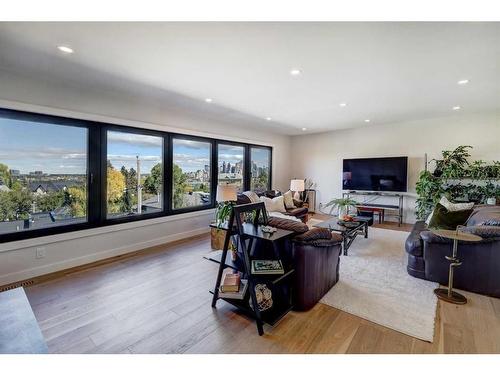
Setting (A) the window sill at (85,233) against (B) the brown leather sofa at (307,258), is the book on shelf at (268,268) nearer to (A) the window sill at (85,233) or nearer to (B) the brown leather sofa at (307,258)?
(B) the brown leather sofa at (307,258)

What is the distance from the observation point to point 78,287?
2748 millimetres

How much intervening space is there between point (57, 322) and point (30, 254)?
1396 mm

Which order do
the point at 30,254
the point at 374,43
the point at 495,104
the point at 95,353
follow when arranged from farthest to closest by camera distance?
the point at 495,104 → the point at 30,254 → the point at 374,43 → the point at 95,353

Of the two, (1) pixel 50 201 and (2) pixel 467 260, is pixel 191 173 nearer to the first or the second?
(1) pixel 50 201

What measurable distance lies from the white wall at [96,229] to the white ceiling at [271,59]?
278mm

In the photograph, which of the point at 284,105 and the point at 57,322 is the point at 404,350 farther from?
the point at 284,105

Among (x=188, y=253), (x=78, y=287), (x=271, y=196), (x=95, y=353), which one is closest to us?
(x=95, y=353)

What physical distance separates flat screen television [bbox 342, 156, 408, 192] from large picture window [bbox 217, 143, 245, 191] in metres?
2.96

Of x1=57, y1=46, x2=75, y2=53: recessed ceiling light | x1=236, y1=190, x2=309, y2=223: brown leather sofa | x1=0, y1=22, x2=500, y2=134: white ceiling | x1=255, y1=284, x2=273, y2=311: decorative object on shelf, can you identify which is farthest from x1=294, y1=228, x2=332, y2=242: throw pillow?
x1=57, y1=46, x2=75, y2=53: recessed ceiling light

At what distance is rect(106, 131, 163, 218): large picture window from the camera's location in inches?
149

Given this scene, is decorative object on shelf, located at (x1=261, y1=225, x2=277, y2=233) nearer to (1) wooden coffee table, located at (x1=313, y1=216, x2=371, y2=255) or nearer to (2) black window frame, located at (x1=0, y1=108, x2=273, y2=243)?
(1) wooden coffee table, located at (x1=313, y1=216, x2=371, y2=255)

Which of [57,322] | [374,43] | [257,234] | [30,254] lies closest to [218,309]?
[257,234]

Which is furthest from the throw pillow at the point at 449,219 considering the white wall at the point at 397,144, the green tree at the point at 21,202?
the green tree at the point at 21,202
